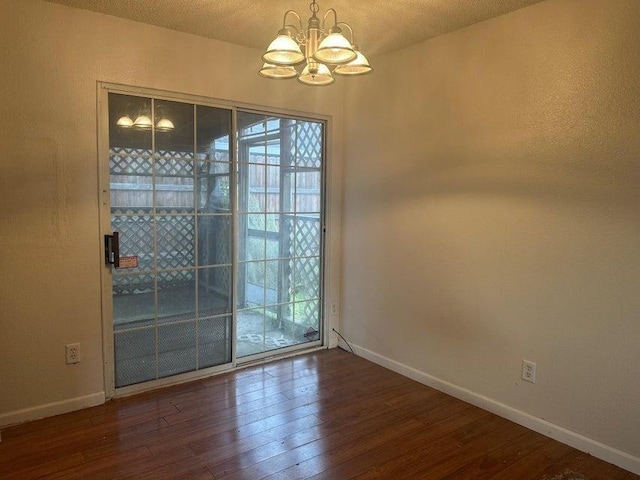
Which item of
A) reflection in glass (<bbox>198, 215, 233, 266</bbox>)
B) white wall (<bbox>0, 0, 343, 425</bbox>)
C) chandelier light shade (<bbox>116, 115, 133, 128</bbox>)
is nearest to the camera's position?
white wall (<bbox>0, 0, 343, 425</bbox>)

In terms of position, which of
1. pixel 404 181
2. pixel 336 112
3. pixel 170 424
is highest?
pixel 336 112

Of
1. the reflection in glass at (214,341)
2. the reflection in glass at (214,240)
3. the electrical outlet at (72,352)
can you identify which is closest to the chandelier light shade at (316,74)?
the reflection in glass at (214,240)

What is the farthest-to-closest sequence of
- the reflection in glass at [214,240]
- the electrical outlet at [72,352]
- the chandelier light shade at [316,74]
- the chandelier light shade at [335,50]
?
the reflection in glass at [214,240]
the electrical outlet at [72,352]
the chandelier light shade at [316,74]
the chandelier light shade at [335,50]

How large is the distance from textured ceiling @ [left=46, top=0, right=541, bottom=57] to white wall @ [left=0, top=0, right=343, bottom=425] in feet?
0.55

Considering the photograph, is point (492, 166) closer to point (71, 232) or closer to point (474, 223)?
point (474, 223)

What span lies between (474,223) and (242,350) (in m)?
1.99

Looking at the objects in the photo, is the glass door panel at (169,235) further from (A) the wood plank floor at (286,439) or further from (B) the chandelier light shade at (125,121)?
(A) the wood plank floor at (286,439)

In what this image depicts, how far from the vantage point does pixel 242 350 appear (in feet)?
11.6

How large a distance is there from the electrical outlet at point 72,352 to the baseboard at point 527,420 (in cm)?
216

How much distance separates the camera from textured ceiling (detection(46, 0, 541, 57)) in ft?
8.30

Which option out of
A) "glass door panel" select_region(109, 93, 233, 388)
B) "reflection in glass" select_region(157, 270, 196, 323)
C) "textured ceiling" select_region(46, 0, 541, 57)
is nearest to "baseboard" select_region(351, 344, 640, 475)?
"glass door panel" select_region(109, 93, 233, 388)

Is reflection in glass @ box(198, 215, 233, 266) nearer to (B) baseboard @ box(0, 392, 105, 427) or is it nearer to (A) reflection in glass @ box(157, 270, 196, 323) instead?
(A) reflection in glass @ box(157, 270, 196, 323)

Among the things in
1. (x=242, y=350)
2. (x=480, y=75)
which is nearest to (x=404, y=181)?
(x=480, y=75)

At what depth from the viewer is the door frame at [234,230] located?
2.77m
